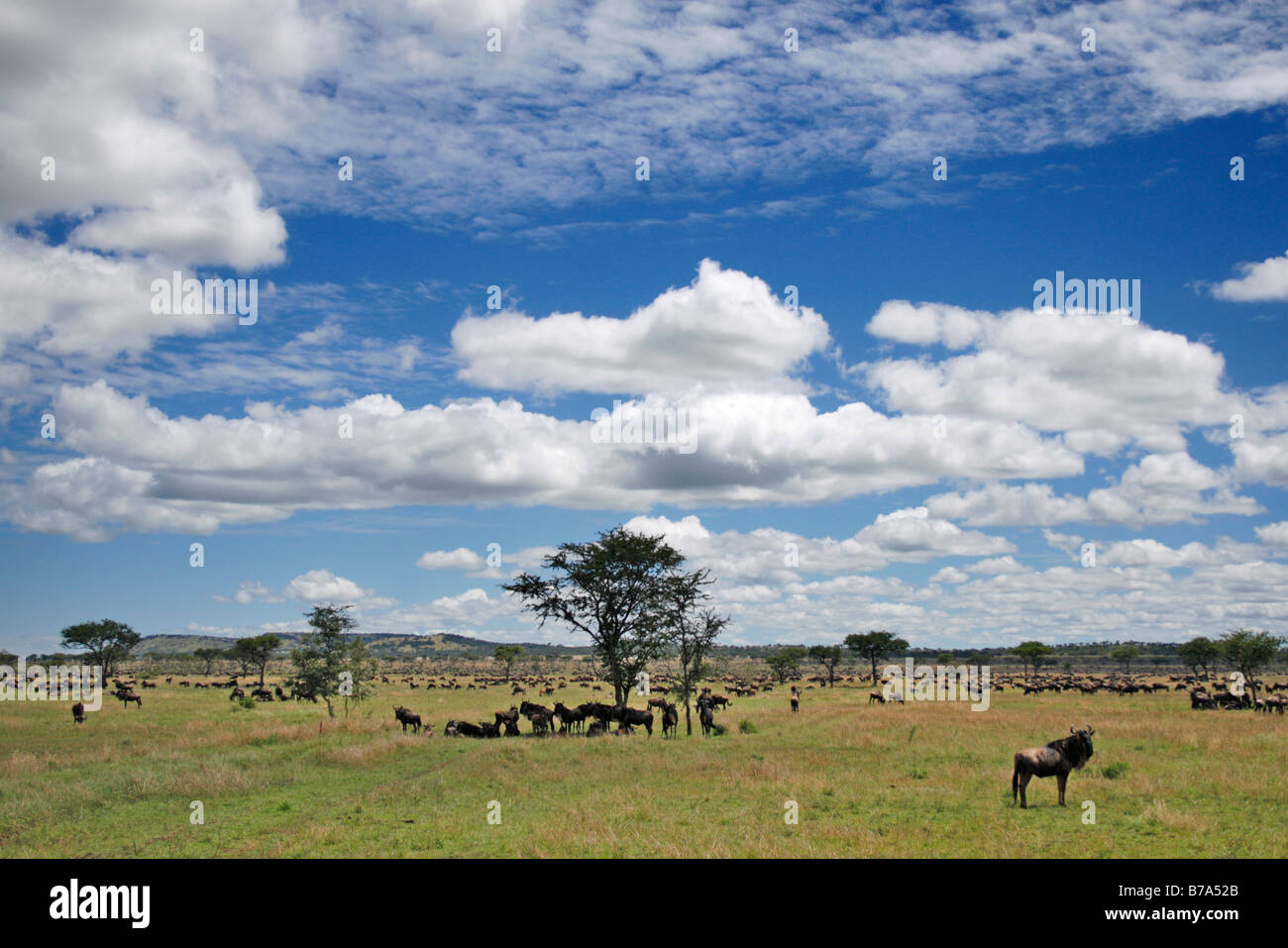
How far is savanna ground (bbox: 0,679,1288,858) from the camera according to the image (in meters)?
15.3

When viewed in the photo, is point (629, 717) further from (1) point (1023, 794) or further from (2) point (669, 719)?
(1) point (1023, 794)

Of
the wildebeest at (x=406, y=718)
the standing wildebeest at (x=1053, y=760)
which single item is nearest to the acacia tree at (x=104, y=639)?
the wildebeest at (x=406, y=718)

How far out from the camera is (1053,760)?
19.0 m

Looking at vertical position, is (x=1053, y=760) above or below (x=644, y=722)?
above

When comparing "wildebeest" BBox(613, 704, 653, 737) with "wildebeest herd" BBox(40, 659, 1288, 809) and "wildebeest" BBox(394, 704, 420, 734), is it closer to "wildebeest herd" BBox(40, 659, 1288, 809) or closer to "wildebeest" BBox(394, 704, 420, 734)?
"wildebeest herd" BBox(40, 659, 1288, 809)

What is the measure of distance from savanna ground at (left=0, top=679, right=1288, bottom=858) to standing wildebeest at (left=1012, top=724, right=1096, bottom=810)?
24.3 inches

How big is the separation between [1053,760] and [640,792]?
10.00 m

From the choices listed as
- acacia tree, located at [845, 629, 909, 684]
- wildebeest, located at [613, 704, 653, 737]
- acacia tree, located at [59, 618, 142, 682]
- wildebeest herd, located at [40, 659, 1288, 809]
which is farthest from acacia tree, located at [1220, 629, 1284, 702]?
acacia tree, located at [59, 618, 142, 682]

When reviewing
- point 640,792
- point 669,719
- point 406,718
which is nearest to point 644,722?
point 669,719

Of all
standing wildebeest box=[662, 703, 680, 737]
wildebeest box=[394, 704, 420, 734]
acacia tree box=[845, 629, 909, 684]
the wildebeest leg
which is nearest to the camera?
the wildebeest leg

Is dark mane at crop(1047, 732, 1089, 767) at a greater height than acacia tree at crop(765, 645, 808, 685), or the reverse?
dark mane at crop(1047, 732, 1089, 767)

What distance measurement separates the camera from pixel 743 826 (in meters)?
16.5
